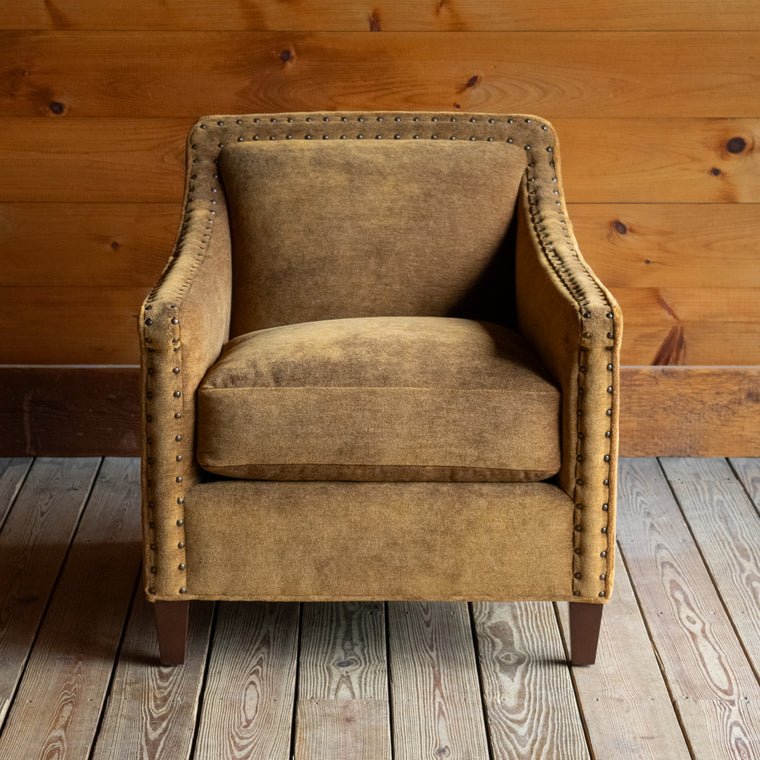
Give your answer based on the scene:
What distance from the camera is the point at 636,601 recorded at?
1.87 meters

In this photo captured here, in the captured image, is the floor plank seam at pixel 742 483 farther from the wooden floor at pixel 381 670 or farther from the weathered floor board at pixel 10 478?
the weathered floor board at pixel 10 478

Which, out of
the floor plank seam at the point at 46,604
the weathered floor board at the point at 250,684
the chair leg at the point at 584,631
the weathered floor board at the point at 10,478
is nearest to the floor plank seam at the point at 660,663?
the chair leg at the point at 584,631

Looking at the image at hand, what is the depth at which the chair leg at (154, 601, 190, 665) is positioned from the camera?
1.63 metres

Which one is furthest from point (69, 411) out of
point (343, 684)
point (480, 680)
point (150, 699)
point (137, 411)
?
point (480, 680)

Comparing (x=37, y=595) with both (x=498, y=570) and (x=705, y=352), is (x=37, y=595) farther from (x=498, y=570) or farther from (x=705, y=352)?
(x=705, y=352)

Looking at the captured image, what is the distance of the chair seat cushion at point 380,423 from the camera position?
1.54 metres

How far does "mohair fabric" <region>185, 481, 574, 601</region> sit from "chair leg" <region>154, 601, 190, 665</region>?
61 mm

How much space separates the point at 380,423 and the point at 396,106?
103 cm

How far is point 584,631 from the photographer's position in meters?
1.65

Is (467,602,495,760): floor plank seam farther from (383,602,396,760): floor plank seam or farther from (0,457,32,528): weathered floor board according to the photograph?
(0,457,32,528): weathered floor board

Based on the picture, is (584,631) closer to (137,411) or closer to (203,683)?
(203,683)

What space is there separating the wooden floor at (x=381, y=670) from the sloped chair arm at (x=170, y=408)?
7.9 inches

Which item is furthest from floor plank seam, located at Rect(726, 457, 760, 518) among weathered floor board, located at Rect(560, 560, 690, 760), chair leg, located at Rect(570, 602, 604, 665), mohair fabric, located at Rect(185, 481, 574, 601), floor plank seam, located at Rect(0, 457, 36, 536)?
floor plank seam, located at Rect(0, 457, 36, 536)

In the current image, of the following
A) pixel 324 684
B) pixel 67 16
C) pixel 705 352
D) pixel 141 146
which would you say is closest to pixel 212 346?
pixel 324 684
